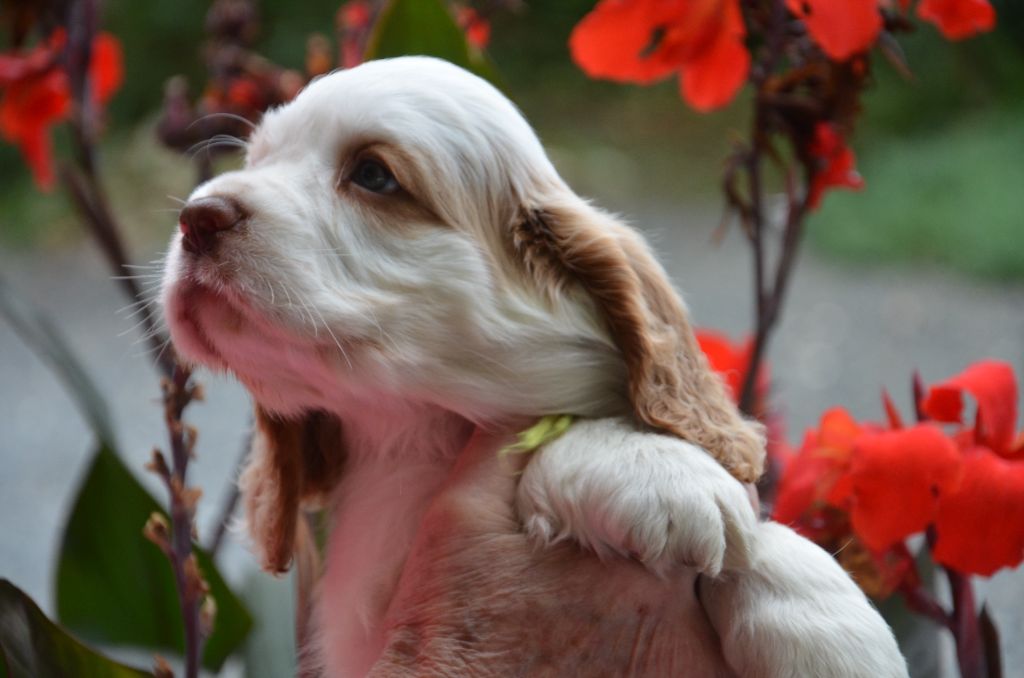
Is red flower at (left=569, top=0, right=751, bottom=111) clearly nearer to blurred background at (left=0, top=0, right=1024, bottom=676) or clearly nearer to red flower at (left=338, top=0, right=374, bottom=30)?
red flower at (left=338, top=0, right=374, bottom=30)

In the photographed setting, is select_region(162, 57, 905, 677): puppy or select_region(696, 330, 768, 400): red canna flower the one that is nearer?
select_region(162, 57, 905, 677): puppy

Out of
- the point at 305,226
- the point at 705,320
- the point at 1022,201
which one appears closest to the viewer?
the point at 305,226

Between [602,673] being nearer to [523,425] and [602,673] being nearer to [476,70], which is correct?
[523,425]

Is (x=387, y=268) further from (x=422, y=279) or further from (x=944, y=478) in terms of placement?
(x=944, y=478)

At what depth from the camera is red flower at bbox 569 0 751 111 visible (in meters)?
0.54

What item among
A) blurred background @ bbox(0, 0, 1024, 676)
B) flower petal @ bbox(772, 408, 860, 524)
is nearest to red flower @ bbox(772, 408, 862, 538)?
flower petal @ bbox(772, 408, 860, 524)

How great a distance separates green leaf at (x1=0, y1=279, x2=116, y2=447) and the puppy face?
0.99 feet

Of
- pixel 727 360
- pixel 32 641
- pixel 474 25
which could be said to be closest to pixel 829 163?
pixel 727 360

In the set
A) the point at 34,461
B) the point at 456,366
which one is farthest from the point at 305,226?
the point at 34,461

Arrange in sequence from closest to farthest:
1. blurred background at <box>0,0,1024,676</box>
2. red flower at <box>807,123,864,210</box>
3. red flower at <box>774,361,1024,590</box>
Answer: red flower at <box>774,361,1024,590</box> → red flower at <box>807,123,864,210</box> → blurred background at <box>0,0,1024,676</box>

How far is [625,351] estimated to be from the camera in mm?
403

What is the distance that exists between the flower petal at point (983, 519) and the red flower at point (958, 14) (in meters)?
0.20

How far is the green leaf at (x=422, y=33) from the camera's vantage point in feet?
1.90

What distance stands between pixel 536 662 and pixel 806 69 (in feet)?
1.07
